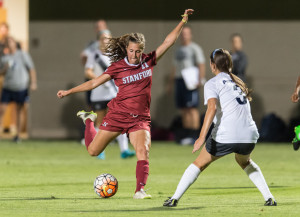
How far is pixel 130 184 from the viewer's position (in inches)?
467

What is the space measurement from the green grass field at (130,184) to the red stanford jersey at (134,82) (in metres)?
1.11

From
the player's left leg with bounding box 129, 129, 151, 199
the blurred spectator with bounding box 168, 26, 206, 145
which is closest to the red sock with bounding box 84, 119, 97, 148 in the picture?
the player's left leg with bounding box 129, 129, 151, 199

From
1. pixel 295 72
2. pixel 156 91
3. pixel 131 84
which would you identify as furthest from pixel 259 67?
pixel 131 84

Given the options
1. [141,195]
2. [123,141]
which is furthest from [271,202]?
[123,141]

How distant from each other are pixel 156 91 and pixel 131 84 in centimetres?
1211

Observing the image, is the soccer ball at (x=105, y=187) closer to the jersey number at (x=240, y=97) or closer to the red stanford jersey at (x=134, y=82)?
the red stanford jersey at (x=134, y=82)

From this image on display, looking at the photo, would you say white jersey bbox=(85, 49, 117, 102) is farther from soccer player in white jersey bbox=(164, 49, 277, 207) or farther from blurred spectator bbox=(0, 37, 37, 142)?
soccer player in white jersey bbox=(164, 49, 277, 207)

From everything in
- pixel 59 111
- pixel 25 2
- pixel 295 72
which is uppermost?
pixel 25 2

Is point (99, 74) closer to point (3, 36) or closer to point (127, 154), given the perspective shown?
point (127, 154)

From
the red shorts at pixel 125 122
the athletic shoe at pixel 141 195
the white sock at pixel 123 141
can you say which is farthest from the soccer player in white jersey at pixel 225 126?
the white sock at pixel 123 141

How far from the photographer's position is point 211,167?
48.2ft

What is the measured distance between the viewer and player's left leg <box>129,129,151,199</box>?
10.0m

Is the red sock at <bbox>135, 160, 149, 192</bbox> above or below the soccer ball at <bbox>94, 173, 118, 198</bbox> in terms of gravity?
above

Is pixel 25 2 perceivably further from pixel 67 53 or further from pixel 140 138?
pixel 140 138
